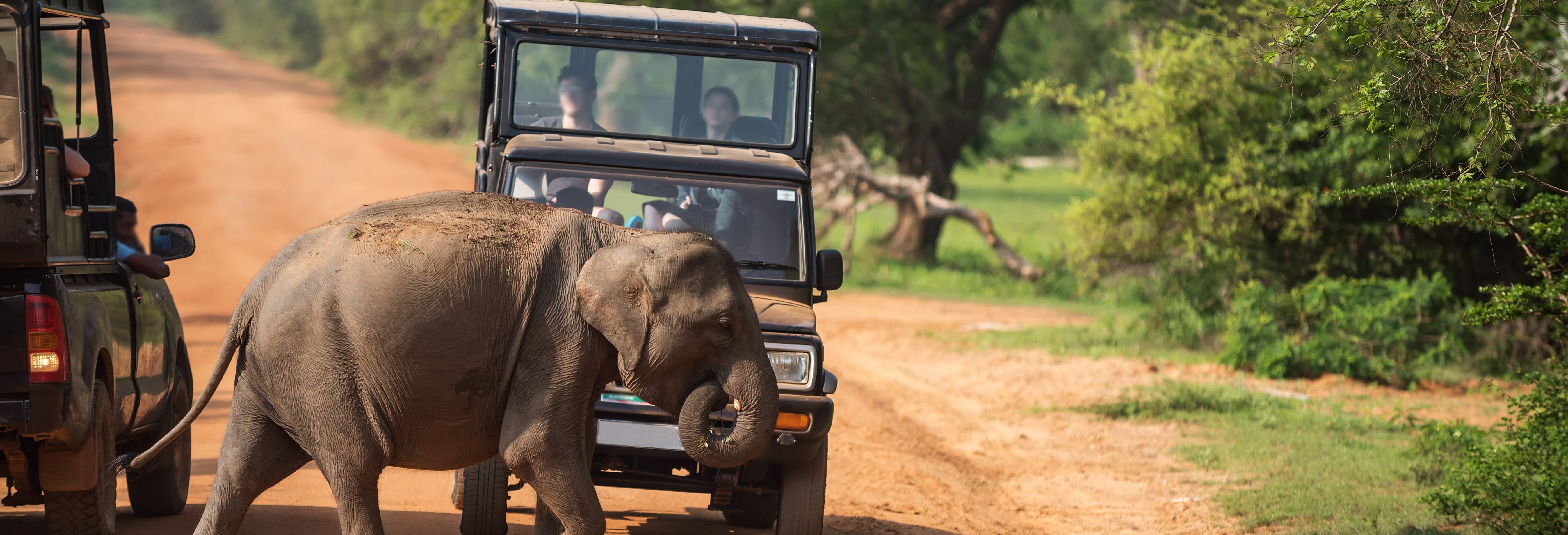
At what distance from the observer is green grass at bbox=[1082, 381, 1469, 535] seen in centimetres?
790

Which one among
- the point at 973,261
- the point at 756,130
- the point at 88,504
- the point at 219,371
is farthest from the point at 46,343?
the point at 973,261

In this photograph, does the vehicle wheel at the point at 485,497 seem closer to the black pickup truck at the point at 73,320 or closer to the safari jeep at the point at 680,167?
the safari jeep at the point at 680,167

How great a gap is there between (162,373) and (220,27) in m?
71.0

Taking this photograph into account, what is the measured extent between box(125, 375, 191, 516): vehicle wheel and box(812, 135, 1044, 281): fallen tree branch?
1358 centimetres

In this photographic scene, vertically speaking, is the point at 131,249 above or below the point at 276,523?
above

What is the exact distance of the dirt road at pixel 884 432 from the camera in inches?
289

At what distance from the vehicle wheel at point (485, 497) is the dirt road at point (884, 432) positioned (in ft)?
1.93

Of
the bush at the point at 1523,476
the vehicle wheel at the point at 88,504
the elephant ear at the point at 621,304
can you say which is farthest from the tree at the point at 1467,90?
the vehicle wheel at the point at 88,504

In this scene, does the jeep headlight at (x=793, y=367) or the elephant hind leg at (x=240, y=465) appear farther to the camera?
the jeep headlight at (x=793, y=367)

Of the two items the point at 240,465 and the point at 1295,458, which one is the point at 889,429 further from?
the point at 240,465

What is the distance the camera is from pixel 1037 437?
10867 millimetres

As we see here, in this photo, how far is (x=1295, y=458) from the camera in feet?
32.0

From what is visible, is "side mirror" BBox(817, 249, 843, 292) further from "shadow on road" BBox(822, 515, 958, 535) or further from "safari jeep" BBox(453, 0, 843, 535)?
"shadow on road" BBox(822, 515, 958, 535)

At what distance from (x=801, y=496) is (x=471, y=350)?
2266 millimetres
